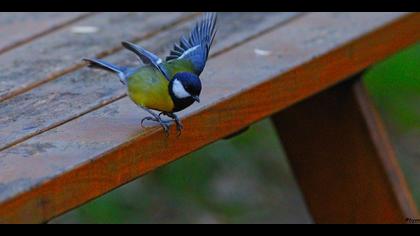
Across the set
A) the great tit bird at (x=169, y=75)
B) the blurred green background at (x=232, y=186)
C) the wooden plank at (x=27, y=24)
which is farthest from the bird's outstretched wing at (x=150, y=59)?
the blurred green background at (x=232, y=186)

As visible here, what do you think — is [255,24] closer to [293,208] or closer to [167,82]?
[167,82]

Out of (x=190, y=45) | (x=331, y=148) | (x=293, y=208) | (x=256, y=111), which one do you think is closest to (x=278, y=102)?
(x=256, y=111)

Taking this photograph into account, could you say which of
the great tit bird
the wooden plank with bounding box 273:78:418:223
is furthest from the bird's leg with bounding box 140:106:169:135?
the wooden plank with bounding box 273:78:418:223

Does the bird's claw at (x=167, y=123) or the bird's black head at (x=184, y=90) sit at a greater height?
the bird's black head at (x=184, y=90)

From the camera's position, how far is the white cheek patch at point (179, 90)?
2.03m

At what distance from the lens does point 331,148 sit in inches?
112

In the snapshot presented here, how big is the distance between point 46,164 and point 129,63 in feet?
2.39

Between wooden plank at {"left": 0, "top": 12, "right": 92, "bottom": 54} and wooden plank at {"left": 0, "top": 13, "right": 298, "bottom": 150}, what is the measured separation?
0.27 metres

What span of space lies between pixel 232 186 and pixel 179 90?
2344 mm

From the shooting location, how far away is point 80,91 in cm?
219

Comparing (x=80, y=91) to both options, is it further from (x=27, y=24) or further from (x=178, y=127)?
(x=27, y=24)

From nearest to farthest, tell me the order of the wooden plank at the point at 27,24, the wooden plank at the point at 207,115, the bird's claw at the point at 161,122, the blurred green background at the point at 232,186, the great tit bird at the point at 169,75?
the wooden plank at the point at 207,115 < the bird's claw at the point at 161,122 < the great tit bird at the point at 169,75 < the wooden plank at the point at 27,24 < the blurred green background at the point at 232,186

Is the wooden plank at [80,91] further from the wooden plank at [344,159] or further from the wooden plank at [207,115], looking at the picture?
the wooden plank at [344,159]

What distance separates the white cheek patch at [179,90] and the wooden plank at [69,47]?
31 centimetres
